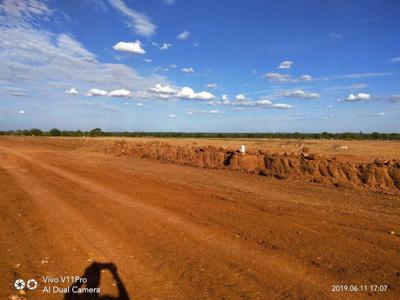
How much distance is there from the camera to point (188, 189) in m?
13.4

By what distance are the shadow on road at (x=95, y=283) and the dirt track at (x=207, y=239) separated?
109mm

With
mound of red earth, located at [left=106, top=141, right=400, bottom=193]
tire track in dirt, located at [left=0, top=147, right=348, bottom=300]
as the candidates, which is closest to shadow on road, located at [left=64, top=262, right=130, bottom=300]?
tire track in dirt, located at [left=0, top=147, right=348, bottom=300]

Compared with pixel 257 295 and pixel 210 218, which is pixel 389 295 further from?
pixel 210 218

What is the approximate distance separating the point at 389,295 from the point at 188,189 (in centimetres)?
901

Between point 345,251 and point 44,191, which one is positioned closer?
point 345,251

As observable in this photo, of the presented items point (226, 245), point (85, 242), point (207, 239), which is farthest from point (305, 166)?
point (85, 242)

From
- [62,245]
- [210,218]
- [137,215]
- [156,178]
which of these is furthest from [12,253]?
[156,178]

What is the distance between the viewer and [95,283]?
5.33 metres
